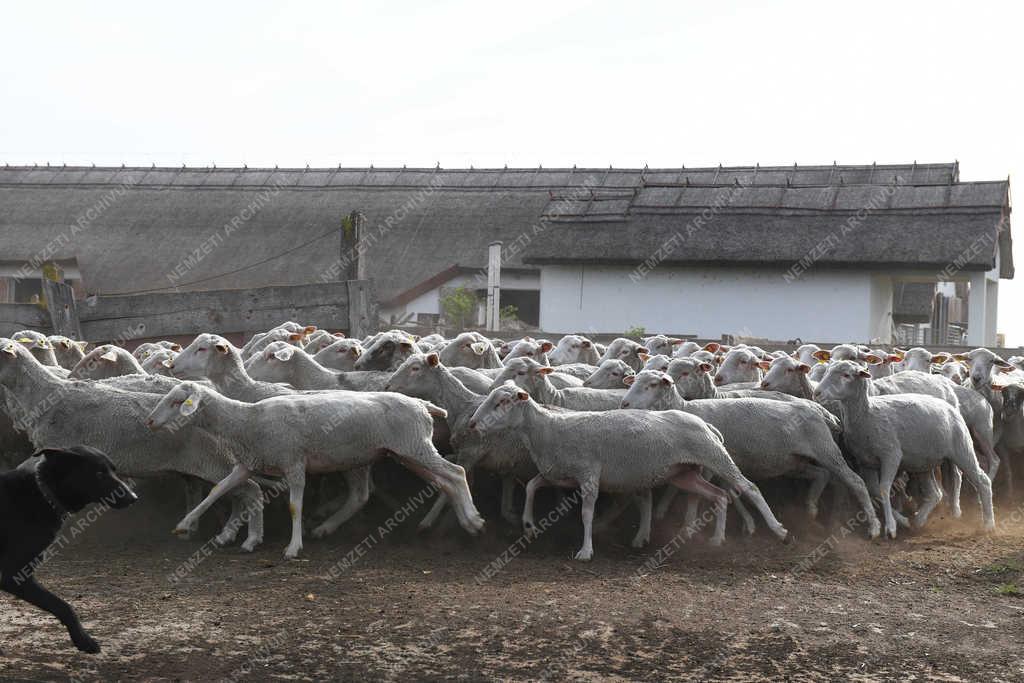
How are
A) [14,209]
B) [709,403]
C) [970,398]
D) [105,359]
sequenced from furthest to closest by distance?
[14,209] < [970,398] < [105,359] < [709,403]

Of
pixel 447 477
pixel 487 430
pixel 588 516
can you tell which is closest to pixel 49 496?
pixel 447 477

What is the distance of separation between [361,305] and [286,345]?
4.13 meters

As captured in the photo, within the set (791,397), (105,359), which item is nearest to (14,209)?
(105,359)

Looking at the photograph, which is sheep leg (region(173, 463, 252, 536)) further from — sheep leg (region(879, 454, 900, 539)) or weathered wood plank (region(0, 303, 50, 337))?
weathered wood plank (region(0, 303, 50, 337))

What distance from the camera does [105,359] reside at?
10.5 meters

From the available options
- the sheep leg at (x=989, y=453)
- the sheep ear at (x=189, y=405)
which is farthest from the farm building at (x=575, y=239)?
the sheep leg at (x=989, y=453)

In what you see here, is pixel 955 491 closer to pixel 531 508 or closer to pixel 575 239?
pixel 531 508

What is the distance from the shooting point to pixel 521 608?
700 centimetres

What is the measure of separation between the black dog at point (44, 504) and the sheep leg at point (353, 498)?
2.88 meters

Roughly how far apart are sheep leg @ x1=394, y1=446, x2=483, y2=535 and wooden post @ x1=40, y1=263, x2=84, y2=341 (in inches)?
270

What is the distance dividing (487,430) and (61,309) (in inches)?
285

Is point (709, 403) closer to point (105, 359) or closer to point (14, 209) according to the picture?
point (105, 359)

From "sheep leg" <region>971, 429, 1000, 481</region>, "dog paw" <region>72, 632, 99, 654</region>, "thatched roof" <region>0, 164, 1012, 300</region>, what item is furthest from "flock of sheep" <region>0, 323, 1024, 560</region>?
"thatched roof" <region>0, 164, 1012, 300</region>

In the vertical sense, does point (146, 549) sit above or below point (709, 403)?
below
